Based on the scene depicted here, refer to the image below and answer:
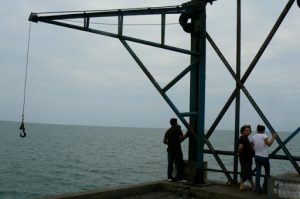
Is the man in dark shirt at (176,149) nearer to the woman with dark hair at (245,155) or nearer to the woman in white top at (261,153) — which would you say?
the woman with dark hair at (245,155)

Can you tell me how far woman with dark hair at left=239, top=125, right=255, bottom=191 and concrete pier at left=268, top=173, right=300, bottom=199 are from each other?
4.97 feet

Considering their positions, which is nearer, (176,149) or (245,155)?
(245,155)

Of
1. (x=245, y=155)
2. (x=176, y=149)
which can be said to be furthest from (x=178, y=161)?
(x=245, y=155)

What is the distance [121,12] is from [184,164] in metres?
4.34

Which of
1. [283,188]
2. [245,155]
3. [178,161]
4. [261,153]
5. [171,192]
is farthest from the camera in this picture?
[178,161]

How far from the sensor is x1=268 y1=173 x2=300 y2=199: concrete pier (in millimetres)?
7543

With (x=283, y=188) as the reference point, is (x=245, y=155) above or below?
above

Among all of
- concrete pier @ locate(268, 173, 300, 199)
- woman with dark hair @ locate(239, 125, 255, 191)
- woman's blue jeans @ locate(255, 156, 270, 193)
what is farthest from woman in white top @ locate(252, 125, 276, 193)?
concrete pier @ locate(268, 173, 300, 199)

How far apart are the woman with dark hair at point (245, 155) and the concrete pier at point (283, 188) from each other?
152 centimetres

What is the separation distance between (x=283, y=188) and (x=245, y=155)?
202cm

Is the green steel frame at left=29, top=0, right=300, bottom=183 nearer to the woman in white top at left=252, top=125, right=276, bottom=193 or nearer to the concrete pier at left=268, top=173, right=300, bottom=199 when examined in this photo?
the woman in white top at left=252, top=125, right=276, bottom=193

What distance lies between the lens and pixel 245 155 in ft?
31.9

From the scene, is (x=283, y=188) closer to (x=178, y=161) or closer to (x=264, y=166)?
(x=264, y=166)

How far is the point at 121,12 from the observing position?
1007 cm
